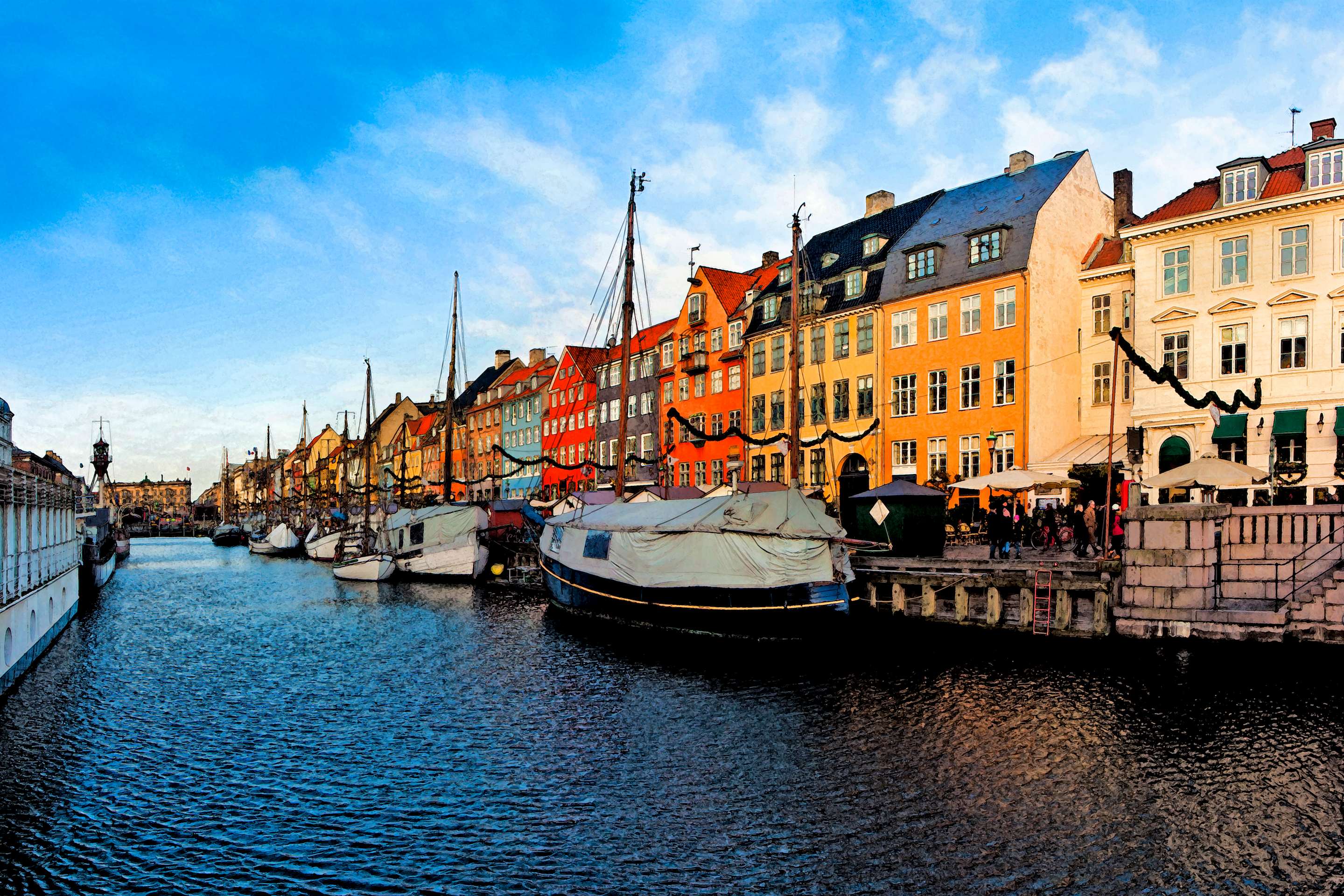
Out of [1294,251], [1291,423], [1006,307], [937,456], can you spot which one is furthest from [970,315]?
[1291,423]

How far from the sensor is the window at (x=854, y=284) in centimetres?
5709

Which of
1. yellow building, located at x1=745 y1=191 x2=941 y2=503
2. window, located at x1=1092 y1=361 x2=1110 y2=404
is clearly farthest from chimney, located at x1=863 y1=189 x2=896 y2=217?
window, located at x1=1092 y1=361 x2=1110 y2=404

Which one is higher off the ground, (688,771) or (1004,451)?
(1004,451)

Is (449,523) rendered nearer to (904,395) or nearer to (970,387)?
(904,395)

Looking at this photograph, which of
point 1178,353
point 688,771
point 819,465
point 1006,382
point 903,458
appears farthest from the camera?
point 819,465

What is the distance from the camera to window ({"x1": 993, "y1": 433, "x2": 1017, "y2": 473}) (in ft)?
154

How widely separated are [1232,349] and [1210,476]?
13769mm

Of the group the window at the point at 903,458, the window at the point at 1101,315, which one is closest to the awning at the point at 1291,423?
the window at the point at 1101,315

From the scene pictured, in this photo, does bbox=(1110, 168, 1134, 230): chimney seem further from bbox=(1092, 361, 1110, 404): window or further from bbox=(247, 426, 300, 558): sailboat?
bbox=(247, 426, 300, 558): sailboat

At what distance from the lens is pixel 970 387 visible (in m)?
49.6

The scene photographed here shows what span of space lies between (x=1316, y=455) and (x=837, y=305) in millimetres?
26779

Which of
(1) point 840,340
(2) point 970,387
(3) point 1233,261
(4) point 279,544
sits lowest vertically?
(4) point 279,544

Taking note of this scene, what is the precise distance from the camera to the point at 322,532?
89562 millimetres

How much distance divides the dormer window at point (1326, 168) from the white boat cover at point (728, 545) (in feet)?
81.3
